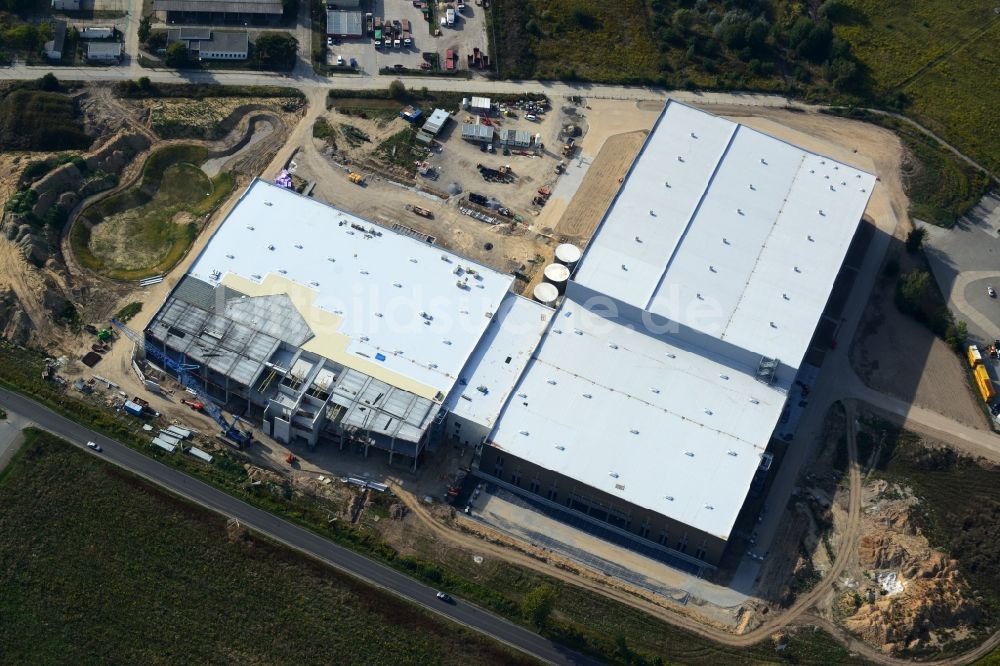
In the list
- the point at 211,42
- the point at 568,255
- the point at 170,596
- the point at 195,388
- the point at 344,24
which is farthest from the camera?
the point at 344,24

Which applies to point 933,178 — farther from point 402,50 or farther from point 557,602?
point 557,602

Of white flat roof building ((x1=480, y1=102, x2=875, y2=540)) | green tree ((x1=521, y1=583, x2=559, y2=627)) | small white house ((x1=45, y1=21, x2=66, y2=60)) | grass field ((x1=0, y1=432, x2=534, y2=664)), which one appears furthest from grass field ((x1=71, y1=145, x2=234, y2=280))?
green tree ((x1=521, y1=583, x2=559, y2=627))

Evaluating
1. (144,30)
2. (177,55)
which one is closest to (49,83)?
(144,30)

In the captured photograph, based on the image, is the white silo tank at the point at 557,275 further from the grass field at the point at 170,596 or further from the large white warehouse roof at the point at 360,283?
the grass field at the point at 170,596

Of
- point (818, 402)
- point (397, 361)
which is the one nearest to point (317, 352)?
point (397, 361)

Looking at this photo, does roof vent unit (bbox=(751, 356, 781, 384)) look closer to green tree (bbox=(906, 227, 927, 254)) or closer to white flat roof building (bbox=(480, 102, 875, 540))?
white flat roof building (bbox=(480, 102, 875, 540))

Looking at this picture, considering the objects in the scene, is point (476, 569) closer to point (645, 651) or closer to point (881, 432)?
point (645, 651)
